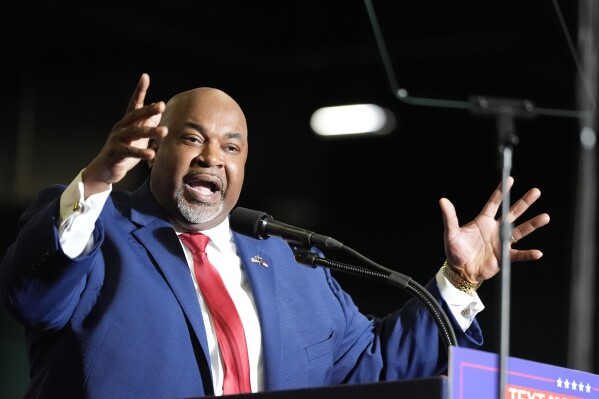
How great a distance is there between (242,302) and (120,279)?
0.32 meters

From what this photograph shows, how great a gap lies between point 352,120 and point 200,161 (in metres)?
3.59

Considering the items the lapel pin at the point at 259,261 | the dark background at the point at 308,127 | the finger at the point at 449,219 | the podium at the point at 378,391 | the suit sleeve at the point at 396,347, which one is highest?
the dark background at the point at 308,127

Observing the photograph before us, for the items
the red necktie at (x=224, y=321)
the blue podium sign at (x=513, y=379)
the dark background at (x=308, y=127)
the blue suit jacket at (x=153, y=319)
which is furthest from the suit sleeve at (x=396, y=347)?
the dark background at (x=308, y=127)

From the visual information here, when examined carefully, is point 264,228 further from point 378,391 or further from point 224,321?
point 378,391

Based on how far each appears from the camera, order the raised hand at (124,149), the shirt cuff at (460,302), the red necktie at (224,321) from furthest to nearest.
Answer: the shirt cuff at (460,302) → the red necktie at (224,321) → the raised hand at (124,149)

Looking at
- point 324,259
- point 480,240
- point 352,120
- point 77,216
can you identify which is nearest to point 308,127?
point 352,120

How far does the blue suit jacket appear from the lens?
84.6 inches

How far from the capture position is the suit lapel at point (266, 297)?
240 cm

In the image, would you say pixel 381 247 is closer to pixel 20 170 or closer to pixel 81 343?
pixel 20 170

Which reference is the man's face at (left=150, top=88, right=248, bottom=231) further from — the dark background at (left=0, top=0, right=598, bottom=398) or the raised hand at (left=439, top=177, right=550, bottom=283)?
the dark background at (left=0, top=0, right=598, bottom=398)

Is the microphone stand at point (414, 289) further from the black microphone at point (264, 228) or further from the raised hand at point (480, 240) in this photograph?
the raised hand at point (480, 240)

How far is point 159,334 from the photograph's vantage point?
229cm

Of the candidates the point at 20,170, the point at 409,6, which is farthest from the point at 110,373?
the point at 20,170

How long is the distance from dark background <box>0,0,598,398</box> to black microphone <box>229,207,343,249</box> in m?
1.40
